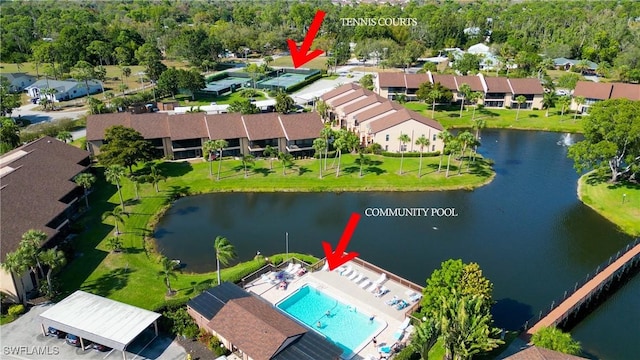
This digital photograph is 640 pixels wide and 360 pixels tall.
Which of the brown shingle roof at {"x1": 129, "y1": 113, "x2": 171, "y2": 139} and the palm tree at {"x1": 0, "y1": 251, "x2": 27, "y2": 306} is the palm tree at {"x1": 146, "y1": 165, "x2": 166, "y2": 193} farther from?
the palm tree at {"x1": 0, "y1": 251, "x2": 27, "y2": 306}

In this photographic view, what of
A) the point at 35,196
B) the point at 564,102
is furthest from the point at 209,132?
the point at 564,102

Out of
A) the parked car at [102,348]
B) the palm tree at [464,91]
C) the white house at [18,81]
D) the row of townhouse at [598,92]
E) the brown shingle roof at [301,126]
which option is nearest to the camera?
the parked car at [102,348]

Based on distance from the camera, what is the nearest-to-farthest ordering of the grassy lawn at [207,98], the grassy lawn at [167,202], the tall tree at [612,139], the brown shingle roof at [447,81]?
the grassy lawn at [167,202] < the tall tree at [612,139] < the brown shingle roof at [447,81] < the grassy lawn at [207,98]

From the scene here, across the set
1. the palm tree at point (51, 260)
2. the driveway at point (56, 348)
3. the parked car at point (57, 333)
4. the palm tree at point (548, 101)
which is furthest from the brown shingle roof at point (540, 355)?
the palm tree at point (548, 101)

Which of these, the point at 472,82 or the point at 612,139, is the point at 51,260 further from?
the point at 472,82

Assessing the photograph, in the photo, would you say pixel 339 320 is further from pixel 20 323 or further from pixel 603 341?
pixel 20 323

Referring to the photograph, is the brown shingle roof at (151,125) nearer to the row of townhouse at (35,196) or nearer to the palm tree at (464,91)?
the row of townhouse at (35,196)

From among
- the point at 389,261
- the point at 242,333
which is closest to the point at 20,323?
the point at 242,333
